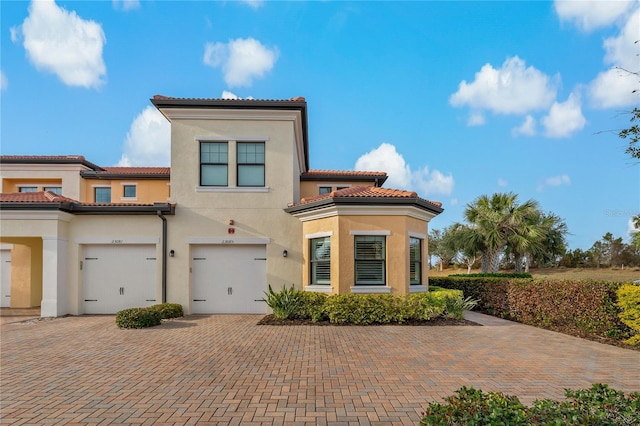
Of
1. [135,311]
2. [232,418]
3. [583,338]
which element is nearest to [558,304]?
[583,338]

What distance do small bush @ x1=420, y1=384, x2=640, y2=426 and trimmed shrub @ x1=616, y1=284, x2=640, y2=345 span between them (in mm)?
7094

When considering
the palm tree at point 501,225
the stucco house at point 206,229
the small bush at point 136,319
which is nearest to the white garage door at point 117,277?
the stucco house at point 206,229

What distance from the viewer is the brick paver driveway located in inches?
199

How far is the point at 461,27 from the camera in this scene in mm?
13117

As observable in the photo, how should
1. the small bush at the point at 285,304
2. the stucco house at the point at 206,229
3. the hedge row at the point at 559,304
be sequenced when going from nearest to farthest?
the hedge row at the point at 559,304
the small bush at the point at 285,304
the stucco house at the point at 206,229

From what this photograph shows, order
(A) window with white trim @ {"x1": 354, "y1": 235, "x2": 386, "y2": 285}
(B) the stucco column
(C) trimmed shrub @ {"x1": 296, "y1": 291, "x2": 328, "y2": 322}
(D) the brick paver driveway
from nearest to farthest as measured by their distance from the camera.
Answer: (D) the brick paver driveway < (C) trimmed shrub @ {"x1": 296, "y1": 291, "x2": 328, "y2": 322} < (A) window with white trim @ {"x1": 354, "y1": 235, "x2": 386, "y2": 285} < (B) the stucco column

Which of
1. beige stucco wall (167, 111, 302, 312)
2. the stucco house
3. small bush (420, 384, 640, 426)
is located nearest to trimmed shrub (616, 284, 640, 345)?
the stucco house

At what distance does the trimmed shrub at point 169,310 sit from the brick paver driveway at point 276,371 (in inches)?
38.4

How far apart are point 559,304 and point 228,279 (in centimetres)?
1115

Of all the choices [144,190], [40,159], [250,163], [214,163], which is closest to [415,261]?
[250,163]

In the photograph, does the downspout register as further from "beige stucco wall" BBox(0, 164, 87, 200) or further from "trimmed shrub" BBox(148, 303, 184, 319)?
"beige stucco wall" BBox(0, 164, 87, 200)

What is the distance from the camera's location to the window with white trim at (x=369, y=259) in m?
12.1

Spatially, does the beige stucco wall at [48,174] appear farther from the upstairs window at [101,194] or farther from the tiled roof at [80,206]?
the tiled roof at [80,206]

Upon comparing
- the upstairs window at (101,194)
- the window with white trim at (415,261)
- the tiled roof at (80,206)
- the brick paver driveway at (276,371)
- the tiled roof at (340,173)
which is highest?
the tiled roof at (340,173)
